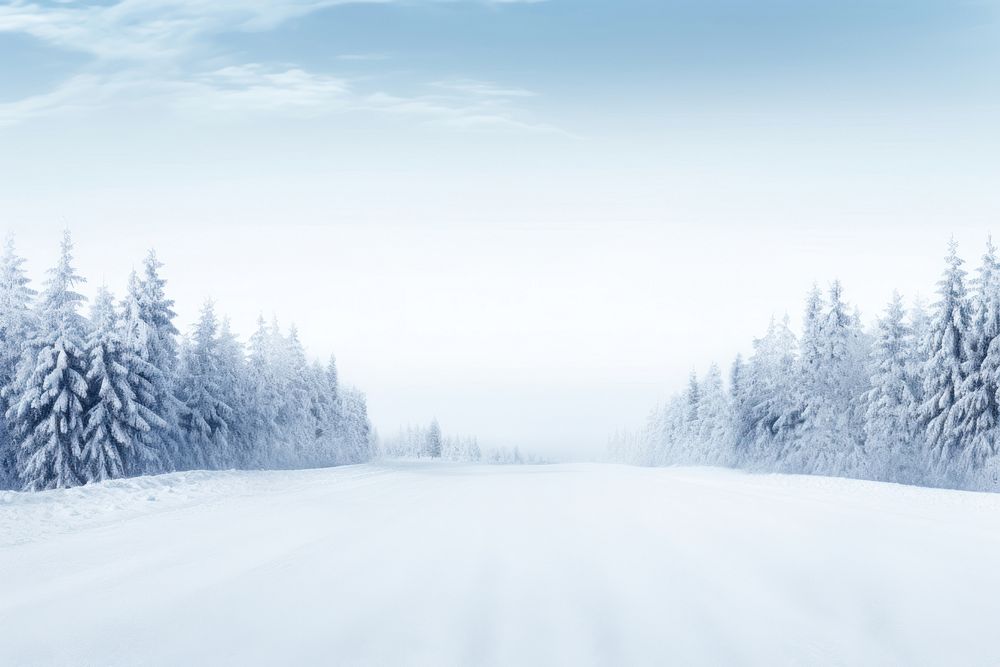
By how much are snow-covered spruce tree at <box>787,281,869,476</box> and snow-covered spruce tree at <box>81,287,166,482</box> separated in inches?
1432

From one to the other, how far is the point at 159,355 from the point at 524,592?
35024 mm

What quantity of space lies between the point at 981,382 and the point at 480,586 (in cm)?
3680

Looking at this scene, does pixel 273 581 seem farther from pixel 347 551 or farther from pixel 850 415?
pixel 850 415

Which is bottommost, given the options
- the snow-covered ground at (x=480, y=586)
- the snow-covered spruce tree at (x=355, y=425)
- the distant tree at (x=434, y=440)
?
the distant tree at (x=434, y=440)

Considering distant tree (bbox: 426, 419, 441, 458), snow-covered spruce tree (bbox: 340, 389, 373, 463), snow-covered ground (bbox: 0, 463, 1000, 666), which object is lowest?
distant tree (bbox: 426, 419, 441, 458)

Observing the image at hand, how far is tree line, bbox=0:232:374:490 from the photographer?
32.8m

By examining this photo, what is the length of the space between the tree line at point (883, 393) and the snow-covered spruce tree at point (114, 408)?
3689 cm

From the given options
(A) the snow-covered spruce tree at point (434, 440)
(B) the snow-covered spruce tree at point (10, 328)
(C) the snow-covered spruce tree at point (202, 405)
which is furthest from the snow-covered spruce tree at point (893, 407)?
(A) the snow-covered spruce tree at point (434, 440)

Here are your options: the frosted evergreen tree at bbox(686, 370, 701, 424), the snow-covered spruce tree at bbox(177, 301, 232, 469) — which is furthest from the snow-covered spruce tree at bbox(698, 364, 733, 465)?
the snow-covered spruce tree at bbox(177, 301, 232, 469)

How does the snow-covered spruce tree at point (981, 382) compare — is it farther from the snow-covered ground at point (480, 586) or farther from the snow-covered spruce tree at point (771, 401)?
the snow-covered ground at point (480, 586)

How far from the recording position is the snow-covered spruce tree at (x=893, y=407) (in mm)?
42188

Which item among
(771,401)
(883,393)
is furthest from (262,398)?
(883,393)

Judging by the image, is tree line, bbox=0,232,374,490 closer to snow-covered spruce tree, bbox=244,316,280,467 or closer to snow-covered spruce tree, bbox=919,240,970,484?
snow-covered spruce tree, bbox=244,316,280,467

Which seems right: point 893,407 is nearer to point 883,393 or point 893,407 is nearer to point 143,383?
point 883,393
